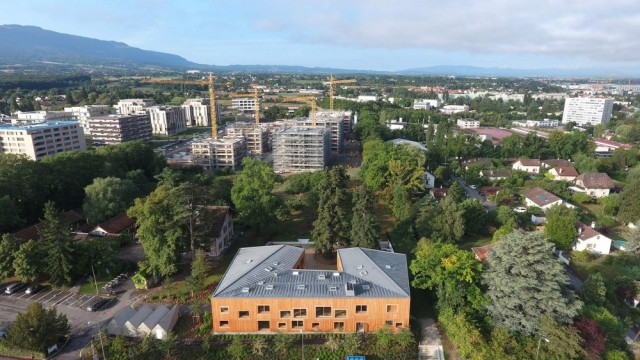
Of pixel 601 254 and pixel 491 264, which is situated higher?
pixel 491 264

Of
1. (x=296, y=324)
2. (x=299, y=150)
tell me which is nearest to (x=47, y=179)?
(x=296, y=324)

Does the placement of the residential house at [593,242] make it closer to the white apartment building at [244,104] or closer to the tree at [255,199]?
the tree at [255,199]

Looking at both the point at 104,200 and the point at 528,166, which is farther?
the point at 528,166

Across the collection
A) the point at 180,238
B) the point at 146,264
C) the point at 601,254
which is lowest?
the point at 601,254

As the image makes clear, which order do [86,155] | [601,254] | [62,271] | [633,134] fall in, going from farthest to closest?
1. [633,134]
2. [86,155]
3. [601,254]
4. [62,271]

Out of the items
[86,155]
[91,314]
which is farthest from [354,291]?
[86,155]

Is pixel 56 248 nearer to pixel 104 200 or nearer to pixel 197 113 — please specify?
pixel 104 200

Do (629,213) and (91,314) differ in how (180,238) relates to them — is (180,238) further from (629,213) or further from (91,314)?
(629,213)
